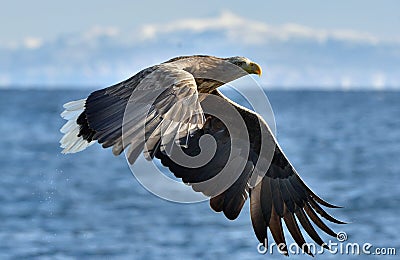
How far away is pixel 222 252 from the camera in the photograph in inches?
530

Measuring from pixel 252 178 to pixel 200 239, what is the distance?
15.3ft

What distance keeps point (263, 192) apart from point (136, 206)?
26.9 ft

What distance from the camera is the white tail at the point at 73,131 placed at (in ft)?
31.3

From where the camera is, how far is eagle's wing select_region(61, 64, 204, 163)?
8.02 meters

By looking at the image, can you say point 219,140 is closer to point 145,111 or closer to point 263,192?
point 263,192

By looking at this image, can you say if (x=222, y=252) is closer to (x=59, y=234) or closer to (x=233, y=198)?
(x=59, y=234)

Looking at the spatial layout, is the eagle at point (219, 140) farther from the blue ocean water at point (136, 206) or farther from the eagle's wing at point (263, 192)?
the blue ocean water at point (136, 206)

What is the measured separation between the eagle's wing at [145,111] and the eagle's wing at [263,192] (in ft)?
2.62

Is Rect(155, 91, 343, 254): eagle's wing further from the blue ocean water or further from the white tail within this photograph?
the blue ocean water

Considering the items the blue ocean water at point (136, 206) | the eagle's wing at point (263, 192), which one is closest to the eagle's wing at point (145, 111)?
the eagle's wing at point (263, 192)

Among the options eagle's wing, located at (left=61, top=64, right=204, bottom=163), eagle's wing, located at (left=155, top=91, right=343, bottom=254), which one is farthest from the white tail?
eagle's wing, located at (left=155, top=91, right=343, bottom=254)

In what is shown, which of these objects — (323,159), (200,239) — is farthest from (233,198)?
(323,159)

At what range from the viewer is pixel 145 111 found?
27.2 ft

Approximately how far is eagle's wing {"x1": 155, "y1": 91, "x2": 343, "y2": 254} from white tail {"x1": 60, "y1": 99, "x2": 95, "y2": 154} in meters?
0.88
